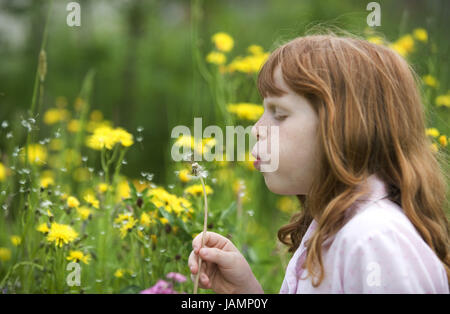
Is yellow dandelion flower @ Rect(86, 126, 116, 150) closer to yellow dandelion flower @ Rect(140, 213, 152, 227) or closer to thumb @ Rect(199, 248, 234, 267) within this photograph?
yellow dandelion flower @ Rect(140, 213, 152, 227)

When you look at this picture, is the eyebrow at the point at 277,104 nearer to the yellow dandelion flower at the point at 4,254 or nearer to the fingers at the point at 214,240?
the fingers at the point at 214,240

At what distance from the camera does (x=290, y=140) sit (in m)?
1.05

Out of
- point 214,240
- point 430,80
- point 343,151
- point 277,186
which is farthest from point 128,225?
point 430,80

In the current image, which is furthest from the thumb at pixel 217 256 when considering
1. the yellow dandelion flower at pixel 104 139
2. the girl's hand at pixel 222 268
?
the yellow dandelion flower at pixel 104 139

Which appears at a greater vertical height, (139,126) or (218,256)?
(139,126)

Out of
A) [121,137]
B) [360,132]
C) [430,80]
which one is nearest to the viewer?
[360,132]

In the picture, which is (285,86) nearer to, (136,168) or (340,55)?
(340,55)

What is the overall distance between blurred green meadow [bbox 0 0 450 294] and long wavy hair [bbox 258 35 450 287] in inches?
11.4

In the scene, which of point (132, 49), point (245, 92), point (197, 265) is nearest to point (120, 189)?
point (245, 92)

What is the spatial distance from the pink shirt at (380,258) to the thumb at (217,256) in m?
0.22

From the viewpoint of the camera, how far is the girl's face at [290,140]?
1050 mm

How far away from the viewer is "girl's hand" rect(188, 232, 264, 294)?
1.11 m

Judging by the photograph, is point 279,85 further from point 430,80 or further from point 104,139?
point 430,80

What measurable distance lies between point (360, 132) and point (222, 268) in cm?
41
